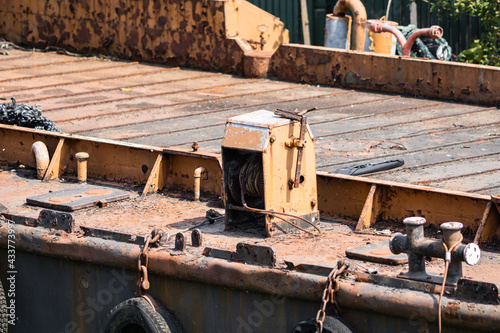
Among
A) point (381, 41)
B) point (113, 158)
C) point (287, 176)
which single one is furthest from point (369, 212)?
point (381, 41)

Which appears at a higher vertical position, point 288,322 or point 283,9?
point 283,9

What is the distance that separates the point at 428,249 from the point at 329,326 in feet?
2.37

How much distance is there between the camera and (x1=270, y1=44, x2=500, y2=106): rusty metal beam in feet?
36.3

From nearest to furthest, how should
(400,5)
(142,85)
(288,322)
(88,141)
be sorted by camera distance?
(288,322), (88,141), (142,85), (400,5)

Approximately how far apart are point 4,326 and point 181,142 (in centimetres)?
293

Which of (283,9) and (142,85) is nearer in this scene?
(142,85)

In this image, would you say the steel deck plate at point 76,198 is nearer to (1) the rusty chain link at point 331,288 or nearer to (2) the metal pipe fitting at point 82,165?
(2) the metal pipe fitting at point 82,165

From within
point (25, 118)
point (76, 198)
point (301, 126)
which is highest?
point (301, 126)

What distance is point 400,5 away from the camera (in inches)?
693

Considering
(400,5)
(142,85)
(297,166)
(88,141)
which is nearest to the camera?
(297,166)

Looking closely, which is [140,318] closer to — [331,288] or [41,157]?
[331,288]

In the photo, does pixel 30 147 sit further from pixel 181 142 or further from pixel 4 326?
pixel 4 326

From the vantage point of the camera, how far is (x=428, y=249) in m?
5.75

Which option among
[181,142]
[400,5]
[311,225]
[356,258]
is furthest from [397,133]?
[400,5]
